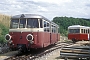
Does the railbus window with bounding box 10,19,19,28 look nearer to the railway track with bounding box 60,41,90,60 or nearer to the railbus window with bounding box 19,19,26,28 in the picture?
the railbus window with bounding box 19,19,26,28

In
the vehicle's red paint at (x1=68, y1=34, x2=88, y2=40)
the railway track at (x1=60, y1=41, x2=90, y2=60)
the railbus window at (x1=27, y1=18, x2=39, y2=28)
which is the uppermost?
the railbus window at (x1=27, y1=18, x2=39, y2=28)

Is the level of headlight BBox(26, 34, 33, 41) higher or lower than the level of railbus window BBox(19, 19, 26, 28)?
lower

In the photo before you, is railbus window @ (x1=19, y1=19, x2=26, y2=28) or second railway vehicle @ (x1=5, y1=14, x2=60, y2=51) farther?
railbus window @ (x1=19, y1=19, x2=26, y2=28)

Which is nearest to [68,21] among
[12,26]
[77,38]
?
[77,38]

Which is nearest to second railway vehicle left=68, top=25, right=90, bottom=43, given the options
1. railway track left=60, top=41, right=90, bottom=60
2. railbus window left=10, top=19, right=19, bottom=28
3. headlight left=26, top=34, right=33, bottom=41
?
railbus window left=10, top=19, right=19, bottom=28

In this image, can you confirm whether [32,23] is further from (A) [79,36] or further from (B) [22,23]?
(A) [79,36]

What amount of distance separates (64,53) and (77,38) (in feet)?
65.8

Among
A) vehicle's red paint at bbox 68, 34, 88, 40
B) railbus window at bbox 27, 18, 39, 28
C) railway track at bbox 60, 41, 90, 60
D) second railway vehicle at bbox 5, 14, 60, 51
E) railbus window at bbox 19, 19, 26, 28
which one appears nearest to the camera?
railway track at bbox 60, 41, 90, 60

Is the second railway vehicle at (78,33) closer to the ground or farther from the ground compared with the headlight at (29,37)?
closer to the ground

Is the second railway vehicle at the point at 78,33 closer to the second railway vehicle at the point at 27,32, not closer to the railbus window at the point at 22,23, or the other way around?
the second railway vehicle at the point at 27,32

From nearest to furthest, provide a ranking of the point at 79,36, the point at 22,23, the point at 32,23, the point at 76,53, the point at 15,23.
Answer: the point at 76,53
the point at 32,23
the point at 22,23
the point at 15,23
the point at 79,36

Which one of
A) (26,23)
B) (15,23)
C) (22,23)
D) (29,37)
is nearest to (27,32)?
(29,37)

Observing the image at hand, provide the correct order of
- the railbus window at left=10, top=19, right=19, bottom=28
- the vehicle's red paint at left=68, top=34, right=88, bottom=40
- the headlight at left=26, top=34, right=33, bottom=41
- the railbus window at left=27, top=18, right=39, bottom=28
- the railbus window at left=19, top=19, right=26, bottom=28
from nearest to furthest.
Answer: the headlight at left=26, top=34, right=33, bottom=41 < the railbus window at left=27, top=18, right=39, bottom=28 < the railbus window at left=19, top=19, right=26, bottom=28 < the railbus window at left=10, top=19, right=19, bottom=28 < the vehicle's red paint at left=68, top=34, right=88, bottom=40

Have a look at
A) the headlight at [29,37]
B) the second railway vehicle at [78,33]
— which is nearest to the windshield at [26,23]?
the headlight at [29,37]
